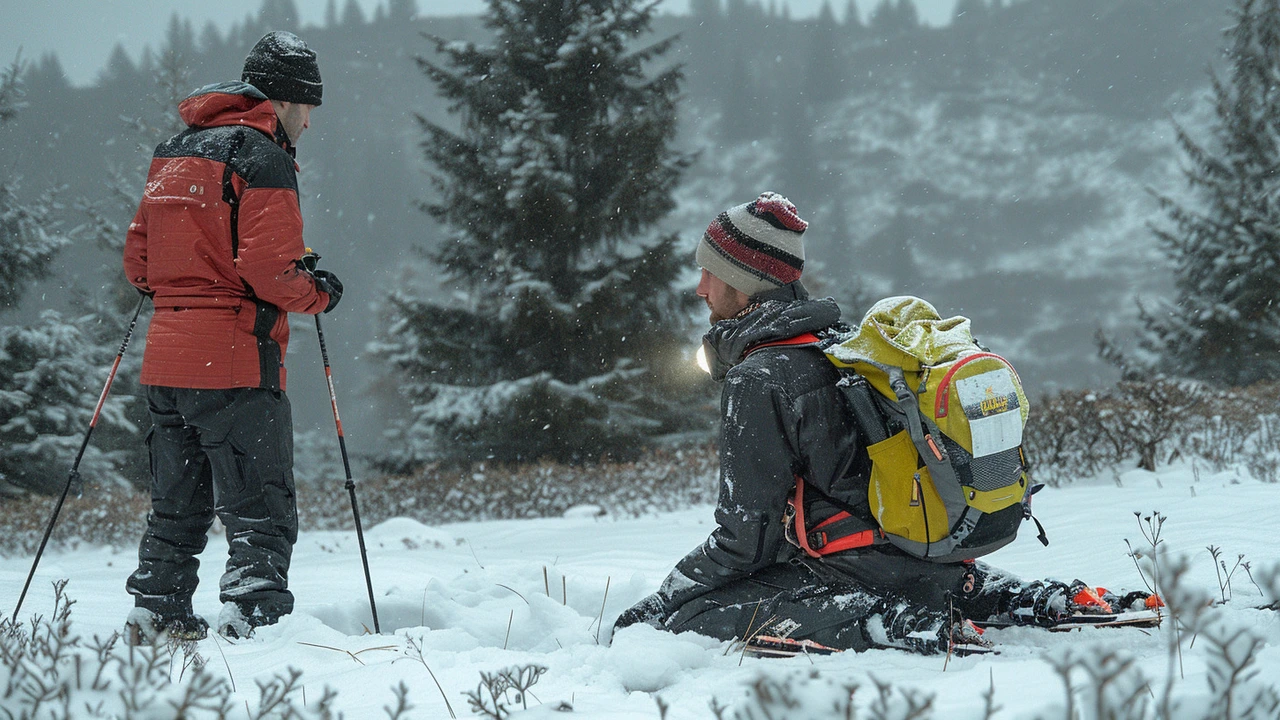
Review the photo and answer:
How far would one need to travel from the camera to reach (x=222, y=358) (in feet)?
9.45

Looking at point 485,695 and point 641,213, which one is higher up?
point 641,213

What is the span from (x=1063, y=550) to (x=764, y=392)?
104 inches

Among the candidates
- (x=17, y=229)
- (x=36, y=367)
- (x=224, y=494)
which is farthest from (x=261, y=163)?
(x=17, y=229)

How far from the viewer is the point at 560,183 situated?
10.4m

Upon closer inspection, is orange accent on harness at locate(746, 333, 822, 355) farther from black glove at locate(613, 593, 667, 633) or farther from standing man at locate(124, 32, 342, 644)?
standing man at locate(124, 32, 342, 644)

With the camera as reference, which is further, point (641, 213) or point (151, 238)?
point (641, 213)

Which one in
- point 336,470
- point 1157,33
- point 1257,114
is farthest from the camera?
point 1157,33

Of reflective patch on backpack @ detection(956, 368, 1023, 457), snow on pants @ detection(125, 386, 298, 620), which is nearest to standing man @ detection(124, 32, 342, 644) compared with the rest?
snow on pants @ detection(125, 386, 298, 620)

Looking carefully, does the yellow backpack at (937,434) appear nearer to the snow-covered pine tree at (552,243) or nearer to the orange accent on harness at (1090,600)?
the orange accent on harness at (1090,600)

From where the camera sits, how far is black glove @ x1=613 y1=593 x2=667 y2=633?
8.57ft

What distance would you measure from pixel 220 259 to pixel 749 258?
196 cm

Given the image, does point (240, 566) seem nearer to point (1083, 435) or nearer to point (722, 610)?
point (722, 610)

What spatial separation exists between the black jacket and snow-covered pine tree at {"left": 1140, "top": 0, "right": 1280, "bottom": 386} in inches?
600

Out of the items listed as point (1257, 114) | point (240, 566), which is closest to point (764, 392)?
point (240, 566)
